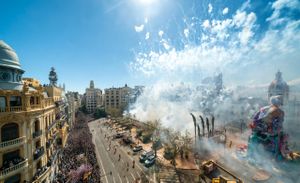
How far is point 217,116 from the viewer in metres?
79.3

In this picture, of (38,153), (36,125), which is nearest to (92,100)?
(36,125)

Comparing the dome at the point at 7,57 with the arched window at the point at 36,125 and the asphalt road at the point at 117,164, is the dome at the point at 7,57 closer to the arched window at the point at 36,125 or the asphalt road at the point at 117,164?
the arched window at the point at 36,125

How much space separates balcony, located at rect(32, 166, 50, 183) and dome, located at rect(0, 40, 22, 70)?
16.8 meters

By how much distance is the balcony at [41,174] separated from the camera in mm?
21903

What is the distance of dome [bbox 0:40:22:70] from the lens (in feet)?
66.2

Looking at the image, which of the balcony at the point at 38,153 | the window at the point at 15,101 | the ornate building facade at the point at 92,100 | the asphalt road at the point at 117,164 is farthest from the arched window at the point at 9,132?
the ornate building facade at the point at 92,100

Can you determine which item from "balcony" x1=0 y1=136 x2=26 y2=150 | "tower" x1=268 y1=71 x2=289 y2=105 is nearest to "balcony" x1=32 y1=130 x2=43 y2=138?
"balcony" x1=0 y1=136 x2=26 y2=150

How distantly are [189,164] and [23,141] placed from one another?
32883mm

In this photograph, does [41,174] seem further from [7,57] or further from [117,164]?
[7,57]

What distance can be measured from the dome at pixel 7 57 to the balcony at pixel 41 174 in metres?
16.8

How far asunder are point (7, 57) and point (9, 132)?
35.4ft

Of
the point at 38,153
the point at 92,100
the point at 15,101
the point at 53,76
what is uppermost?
the point at 53,76

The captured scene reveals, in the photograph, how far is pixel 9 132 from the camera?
19.1 meters

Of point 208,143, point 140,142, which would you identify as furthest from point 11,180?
point 208,143
